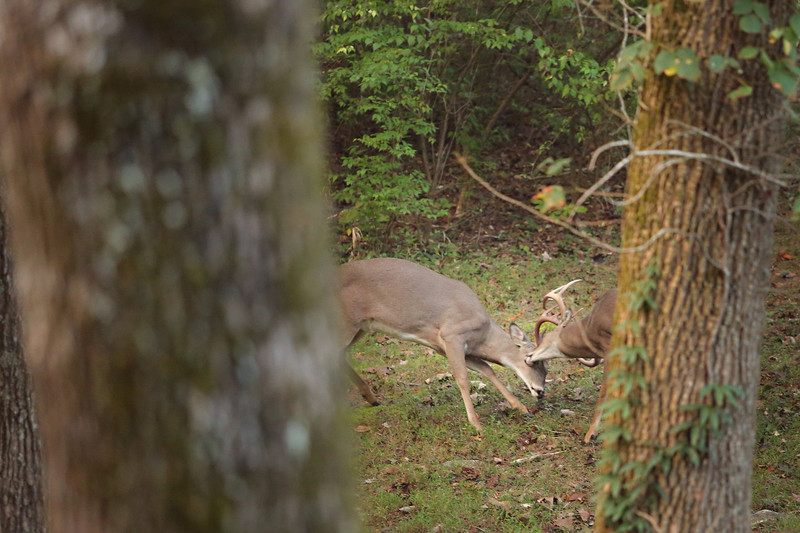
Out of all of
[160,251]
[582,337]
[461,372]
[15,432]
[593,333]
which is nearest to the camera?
[160,251]

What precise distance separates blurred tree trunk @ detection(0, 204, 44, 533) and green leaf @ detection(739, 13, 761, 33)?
12.3ft

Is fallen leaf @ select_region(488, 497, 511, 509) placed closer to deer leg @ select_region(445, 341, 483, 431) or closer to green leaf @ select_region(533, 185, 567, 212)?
deer leg @ select_region(445, 341, 483, 431)

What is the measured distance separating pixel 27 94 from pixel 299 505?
95cm

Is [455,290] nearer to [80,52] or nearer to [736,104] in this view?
[736,104]

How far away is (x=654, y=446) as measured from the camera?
299 cm

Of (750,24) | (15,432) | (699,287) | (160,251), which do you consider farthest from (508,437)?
(160,251)

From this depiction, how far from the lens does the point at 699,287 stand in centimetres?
294

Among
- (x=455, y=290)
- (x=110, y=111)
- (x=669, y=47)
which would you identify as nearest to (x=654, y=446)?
(x=669, y=47)

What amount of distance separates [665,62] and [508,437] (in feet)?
17.9

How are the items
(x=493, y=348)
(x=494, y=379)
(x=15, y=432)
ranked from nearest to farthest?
(x=15, y=432) → (x=494, y=379) → (x=493, y=348)

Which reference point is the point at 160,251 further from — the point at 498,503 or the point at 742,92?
the point at 498,503

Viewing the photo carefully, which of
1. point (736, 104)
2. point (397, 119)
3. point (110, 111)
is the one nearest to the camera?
point (110, 111)

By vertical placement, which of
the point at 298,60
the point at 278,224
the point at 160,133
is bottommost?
the point at 278,224

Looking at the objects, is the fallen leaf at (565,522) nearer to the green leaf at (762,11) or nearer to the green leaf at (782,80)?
the green leaf at (782,80)
